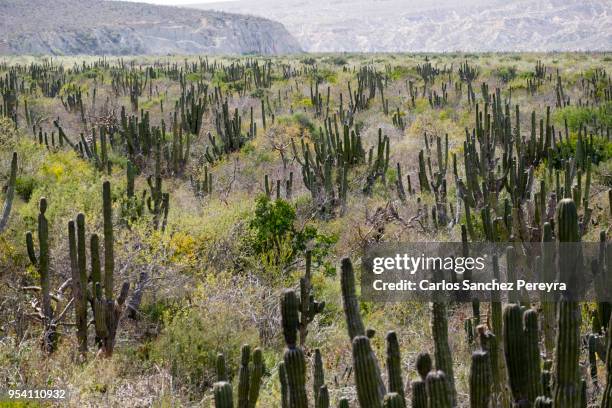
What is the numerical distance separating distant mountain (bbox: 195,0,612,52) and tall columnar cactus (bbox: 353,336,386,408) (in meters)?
111

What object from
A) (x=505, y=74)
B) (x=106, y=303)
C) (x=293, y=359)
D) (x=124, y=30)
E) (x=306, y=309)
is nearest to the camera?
(x=293, y=359)

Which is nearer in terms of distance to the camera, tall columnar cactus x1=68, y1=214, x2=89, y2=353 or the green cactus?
the green cactus

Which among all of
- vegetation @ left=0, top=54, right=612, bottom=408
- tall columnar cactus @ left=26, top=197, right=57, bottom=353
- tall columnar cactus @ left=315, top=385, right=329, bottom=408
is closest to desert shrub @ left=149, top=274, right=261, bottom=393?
vegetation @ left=0, top=54, right=612, bottom=408

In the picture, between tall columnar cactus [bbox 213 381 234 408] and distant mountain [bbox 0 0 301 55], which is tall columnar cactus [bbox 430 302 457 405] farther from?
distant mountain [bbox 0 0 301 55]

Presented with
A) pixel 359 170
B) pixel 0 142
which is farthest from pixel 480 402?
pixel 0 142

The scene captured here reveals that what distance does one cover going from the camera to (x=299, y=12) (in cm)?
17938

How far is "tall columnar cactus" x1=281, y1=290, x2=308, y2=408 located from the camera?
10.9ft

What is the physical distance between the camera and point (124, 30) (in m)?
79.4

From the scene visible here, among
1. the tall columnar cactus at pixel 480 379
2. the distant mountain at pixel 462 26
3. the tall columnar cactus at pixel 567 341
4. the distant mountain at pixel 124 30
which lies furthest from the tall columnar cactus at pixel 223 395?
the distant mountain at pixel 462 26

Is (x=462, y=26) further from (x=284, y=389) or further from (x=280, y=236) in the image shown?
(x=284, y=389)

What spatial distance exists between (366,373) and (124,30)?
82.9m

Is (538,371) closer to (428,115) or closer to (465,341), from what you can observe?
(465,341)

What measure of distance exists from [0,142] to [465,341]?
10.3m

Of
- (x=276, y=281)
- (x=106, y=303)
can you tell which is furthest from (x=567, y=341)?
(x=276, y=281)
